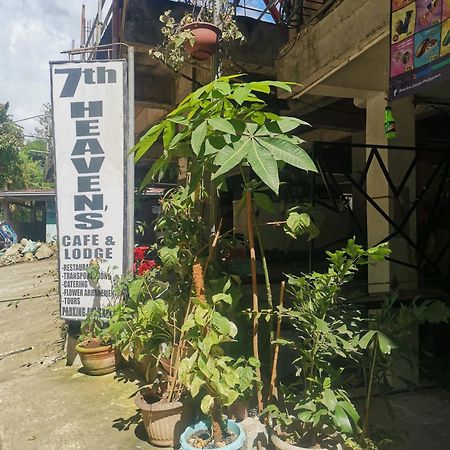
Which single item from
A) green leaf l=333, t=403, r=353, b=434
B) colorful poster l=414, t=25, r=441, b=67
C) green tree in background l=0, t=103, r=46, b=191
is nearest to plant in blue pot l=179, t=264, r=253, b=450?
green leaf l=333, t=403, r=353, b=434

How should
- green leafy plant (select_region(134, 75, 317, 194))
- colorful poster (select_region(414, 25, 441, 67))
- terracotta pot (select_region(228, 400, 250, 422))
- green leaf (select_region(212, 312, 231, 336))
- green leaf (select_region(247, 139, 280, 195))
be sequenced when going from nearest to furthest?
1. green leaf (select_region(247, 139, 280, 195))
2. green leafy plant (select_region(134, 75, 317, 194))
3. green leaf (select_region(212, 312, 231, 336))
4. colorful poster (select_region(414, 25, 441, 67))
5. terracotta pot (select_region(228, 400, 250, 422))

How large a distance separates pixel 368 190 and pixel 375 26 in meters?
1.58

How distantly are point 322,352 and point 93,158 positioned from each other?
3.35 m

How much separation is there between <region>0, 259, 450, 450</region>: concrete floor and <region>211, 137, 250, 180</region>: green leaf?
6.61ft

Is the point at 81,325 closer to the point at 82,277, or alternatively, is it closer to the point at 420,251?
the point at 82,277

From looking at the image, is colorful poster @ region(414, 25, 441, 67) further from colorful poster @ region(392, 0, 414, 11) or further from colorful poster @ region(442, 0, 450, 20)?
colorful poster @ region(392, 0, 414, 11)

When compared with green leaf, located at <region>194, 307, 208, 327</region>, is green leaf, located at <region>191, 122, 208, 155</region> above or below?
above

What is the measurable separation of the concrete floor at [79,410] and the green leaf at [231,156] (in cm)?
201

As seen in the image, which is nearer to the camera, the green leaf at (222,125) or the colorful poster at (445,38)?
the green leaf at (222,125)

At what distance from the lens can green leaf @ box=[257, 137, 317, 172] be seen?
2.15 m

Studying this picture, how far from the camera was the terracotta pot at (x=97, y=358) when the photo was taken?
15.4 ft

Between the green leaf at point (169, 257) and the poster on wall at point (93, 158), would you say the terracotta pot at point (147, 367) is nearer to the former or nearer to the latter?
the poster on wall at point (93, 158)

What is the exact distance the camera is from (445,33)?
277 cm

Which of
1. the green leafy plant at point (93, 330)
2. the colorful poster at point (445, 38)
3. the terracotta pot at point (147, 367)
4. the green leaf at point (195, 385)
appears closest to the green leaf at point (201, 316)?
the green leaf at point (195, 385)
